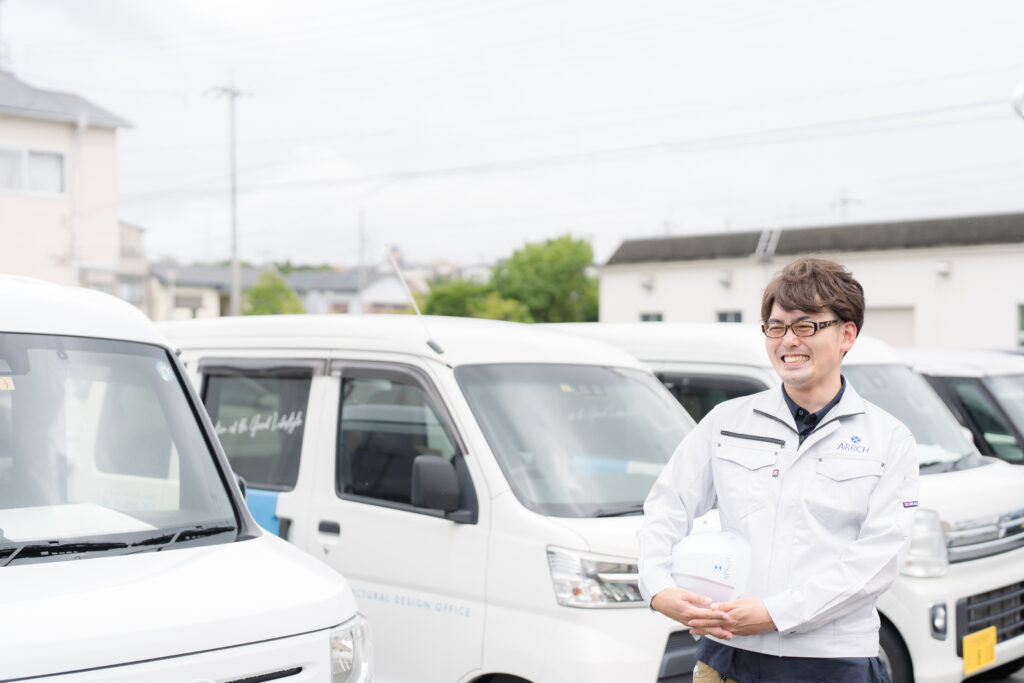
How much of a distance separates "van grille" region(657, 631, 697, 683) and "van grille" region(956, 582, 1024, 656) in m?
2.00

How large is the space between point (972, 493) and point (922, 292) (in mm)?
27274

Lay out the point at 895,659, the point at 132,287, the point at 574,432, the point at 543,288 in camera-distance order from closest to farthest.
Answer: the point at 574,432, the point at 895,659, the point at 132,287, the point at 543,288

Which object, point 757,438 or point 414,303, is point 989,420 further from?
point 757,438

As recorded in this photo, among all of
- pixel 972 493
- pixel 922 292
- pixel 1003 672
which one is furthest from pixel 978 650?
pixel 922 292

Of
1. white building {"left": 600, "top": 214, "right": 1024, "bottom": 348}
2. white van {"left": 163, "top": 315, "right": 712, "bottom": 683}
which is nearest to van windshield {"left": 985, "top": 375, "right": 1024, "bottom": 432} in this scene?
white van {"left": 163, "top": 315, "right": 712, "bottom": 683}

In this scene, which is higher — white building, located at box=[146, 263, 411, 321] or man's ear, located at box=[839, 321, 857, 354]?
white building, located at box=[146, 263, 411, 321]

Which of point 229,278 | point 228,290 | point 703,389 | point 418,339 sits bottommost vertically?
point 703,389

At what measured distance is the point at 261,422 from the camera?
5238 millimetres

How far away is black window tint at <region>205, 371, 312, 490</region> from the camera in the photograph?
199 inches

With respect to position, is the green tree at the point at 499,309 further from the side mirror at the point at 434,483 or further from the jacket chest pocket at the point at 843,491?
the jacket chest pocket at the point at 843,491

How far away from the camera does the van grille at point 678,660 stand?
381 cm

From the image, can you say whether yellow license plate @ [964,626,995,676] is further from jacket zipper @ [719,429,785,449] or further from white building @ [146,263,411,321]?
white building @ [146,263,411,321]

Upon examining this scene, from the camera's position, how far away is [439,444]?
4.55 m

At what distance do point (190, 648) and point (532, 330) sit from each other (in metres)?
2.86
